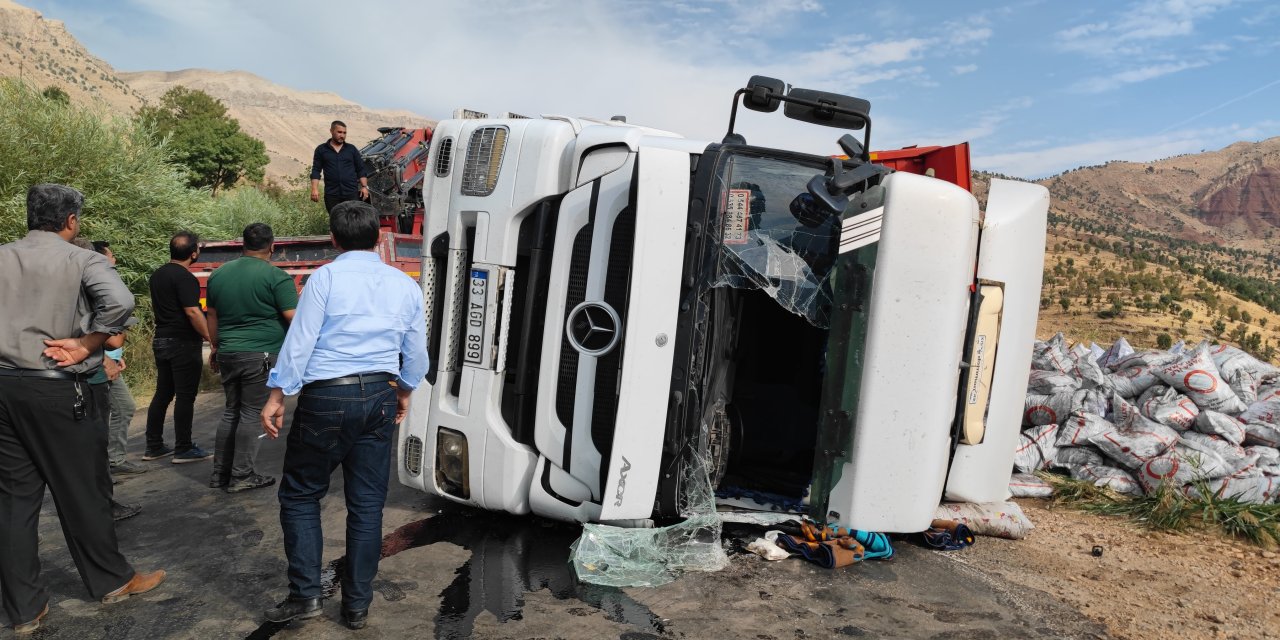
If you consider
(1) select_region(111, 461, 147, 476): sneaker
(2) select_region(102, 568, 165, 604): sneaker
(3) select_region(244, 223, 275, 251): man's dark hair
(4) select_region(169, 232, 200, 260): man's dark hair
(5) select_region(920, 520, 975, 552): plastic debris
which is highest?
(3) select_region(244, 223, 275, 251): man's dark hair

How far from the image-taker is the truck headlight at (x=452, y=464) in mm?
3861

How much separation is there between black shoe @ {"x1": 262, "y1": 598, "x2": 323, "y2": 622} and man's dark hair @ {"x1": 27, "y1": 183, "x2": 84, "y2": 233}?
1692mm

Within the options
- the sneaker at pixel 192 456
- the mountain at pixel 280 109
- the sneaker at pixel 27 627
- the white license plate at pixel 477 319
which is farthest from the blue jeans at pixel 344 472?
the mountain at pixel 280 109

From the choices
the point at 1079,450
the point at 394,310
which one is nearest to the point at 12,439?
the point at 394,310

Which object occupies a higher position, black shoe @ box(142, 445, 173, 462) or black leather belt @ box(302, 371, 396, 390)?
black leather belt @ box(302, 371, 396, 390)

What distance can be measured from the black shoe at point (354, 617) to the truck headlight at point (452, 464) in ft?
2.90

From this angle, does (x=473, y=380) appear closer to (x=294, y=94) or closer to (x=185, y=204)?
(x=185, y=204)

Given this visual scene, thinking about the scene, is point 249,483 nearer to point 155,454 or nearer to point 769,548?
point 155,454

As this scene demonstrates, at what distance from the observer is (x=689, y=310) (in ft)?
11.4

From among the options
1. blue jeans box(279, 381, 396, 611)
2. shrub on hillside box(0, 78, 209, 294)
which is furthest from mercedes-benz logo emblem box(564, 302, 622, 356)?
shrub on hillside box(0, 78, 209, 294)

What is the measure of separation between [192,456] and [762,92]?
4.35 metres

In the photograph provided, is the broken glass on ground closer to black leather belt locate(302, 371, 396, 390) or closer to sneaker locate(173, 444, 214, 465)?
black leather belt locate(302, 371, 396, 390)

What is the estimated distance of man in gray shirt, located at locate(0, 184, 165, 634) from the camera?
9.91 ft

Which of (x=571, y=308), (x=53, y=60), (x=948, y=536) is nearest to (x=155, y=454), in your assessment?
(x=571, y=308)
